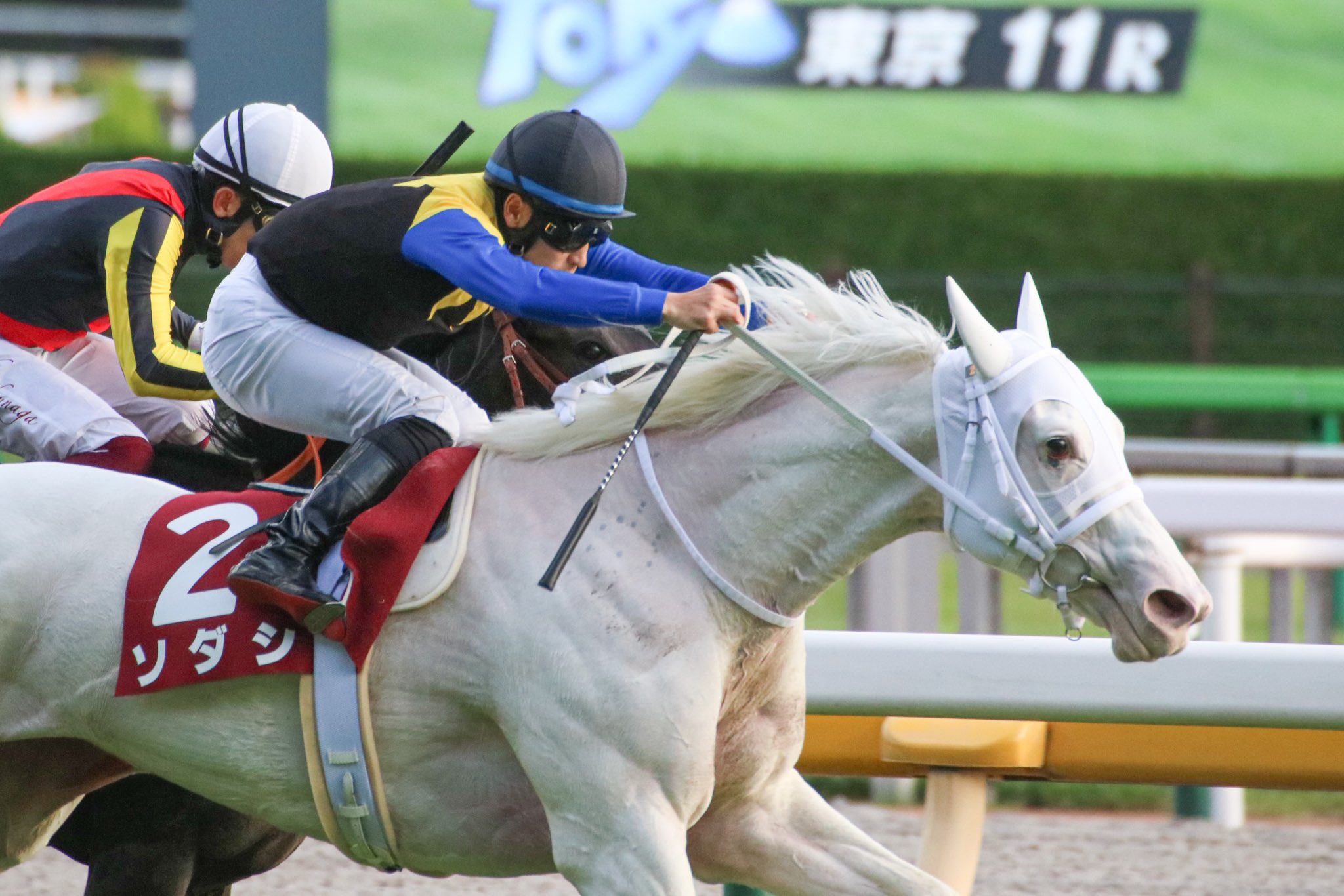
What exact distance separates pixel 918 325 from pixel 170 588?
141 cm

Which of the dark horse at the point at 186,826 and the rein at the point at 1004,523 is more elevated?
the rein at the point at 1004,523

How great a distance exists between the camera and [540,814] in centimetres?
304

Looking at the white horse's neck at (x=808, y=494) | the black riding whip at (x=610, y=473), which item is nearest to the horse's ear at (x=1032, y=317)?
the white horse's neck at (x=808, y=494)

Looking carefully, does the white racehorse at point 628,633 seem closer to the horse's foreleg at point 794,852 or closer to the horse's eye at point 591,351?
the horse's foreleg at point 794,852

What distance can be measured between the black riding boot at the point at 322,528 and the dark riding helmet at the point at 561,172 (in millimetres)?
478

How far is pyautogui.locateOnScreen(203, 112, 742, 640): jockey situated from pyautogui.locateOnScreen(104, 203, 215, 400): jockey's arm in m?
0.26

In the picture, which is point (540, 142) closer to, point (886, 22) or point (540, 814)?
point (540, 814)

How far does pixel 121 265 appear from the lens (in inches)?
144

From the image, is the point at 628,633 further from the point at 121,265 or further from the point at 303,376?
the point at 121,265

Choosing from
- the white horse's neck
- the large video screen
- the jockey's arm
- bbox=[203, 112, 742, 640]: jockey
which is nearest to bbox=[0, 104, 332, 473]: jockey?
the jockey's arm

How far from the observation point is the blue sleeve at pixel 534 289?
9.57ft

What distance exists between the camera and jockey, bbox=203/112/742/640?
3.02 m

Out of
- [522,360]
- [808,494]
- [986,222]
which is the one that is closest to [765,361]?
[808,494]

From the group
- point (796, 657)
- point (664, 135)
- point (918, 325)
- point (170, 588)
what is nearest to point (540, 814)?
point (796, 657)
